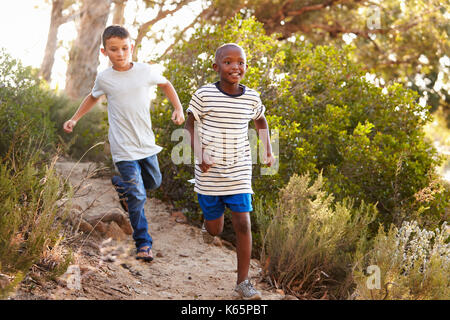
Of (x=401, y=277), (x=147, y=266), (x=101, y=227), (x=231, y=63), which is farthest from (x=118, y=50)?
(x=401, y=277)

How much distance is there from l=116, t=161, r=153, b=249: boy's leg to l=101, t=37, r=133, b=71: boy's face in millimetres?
834

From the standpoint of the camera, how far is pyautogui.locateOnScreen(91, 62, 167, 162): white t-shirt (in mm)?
4328

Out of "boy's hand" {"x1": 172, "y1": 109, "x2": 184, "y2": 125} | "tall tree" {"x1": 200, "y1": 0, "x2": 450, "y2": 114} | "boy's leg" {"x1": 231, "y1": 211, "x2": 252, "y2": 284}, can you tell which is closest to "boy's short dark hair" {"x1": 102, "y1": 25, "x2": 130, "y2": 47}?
"boy's hand" {"x1": 172, "y1": 109, "x2": 184, "y2": 125}

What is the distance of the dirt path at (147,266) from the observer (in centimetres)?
361

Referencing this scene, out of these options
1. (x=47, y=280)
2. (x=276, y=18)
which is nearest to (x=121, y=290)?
(x=47, y=280)

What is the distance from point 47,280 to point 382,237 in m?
2.35

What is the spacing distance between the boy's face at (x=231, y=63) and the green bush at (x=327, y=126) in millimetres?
1693

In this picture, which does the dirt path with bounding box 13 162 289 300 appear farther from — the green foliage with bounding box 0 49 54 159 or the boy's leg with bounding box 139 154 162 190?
the green foliage with bounding box 0 49 54 159

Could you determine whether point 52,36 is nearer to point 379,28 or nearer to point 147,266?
point 379,28

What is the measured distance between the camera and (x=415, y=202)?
536 centimetres

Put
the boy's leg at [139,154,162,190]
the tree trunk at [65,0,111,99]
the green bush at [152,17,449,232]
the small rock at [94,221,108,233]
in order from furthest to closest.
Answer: the tree trunk at [65,0,111,99] → the green bush at [152,17,449,232] → the small rock at [94,221,108,233] → the boy's leg at [139,154,162,190]

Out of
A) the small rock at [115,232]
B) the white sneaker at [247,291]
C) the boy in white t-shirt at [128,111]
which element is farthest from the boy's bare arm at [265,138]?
the small rock at [115,232]

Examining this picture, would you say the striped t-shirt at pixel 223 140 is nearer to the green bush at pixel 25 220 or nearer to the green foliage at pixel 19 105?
the green bush at pixel 25 220

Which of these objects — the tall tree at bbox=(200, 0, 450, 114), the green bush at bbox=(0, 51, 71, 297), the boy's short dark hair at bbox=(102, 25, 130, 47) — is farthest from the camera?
the tall tree at bbox=(200, 0, 450, 114)
